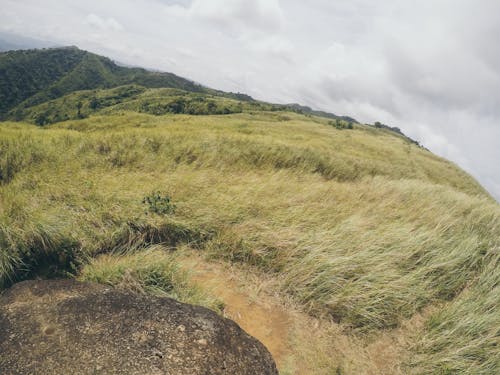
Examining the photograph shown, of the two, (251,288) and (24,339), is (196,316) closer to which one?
(251,288)

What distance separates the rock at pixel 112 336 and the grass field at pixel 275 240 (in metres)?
0.55

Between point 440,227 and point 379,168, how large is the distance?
35.0ft

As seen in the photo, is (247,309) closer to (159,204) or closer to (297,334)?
(297,334)

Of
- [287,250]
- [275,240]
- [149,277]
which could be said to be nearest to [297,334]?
[287,250]

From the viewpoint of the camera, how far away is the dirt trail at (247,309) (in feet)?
13.0

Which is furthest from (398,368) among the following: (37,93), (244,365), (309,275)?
(37,93)

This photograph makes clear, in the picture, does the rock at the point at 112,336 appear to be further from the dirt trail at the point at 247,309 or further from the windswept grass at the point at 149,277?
the dirt trail at the point at 247,309

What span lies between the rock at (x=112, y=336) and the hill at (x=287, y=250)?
19.4 inches

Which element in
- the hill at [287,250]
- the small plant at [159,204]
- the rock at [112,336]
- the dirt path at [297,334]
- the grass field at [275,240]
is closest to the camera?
the rock at [112,336]

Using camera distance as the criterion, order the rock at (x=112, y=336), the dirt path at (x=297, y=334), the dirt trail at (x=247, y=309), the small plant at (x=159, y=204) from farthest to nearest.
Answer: the small plant at (x=159, y=204) → the dirt trail at (x=247, y=309) → the dirt path at (x=297, y=334) → the rock at (x=112, y=336)

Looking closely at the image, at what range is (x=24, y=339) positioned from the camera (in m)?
3.05

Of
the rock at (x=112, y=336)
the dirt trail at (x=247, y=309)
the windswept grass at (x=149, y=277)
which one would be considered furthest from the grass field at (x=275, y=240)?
the rock at (x=112, y=336)

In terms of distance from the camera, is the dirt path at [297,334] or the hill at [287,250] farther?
the hill at [287,250]

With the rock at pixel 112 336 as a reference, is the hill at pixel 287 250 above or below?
above
